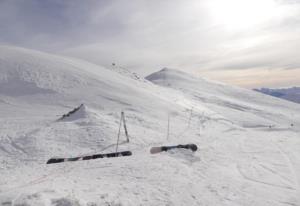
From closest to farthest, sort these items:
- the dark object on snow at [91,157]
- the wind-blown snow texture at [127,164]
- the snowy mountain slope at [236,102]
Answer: the wind-blown snow texture at [127,164] → the dark object on snow at [91,157] → the snowy mountain slope at [236,102]

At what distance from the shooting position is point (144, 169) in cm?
1625

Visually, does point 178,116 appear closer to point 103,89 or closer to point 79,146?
point 103,89

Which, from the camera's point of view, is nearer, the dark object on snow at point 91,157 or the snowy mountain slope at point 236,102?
the dark object on snow at point 91,157

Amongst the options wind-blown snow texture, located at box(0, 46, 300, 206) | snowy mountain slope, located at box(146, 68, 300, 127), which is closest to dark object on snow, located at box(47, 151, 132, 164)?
wind-blown snow texture, located at box(0, 46, 300, 206)

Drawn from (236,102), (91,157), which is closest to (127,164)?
(91,157)

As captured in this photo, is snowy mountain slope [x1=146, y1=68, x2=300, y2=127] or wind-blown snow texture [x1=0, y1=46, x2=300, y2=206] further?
snowy mountain slope [x1=146, y1=68, x2=300, y2=127]

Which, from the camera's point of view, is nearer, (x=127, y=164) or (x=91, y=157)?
(x=127, y=164)

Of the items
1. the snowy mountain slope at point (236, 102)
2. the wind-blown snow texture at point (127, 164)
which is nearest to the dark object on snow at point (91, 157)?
the wind-blown snow texture at point (127, 164)

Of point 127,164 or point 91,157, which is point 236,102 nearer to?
point 91,157

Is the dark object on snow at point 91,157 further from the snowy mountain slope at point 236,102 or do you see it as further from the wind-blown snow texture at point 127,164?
the snowy mountain slope at point 236,102

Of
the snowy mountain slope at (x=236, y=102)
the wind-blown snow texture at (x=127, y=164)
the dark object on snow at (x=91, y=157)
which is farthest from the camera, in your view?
the snowy mountain slope at (x=236, y=102)

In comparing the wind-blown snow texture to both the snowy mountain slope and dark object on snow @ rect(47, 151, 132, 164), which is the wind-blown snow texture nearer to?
dark object on snow @ rect(47, 151, 132, 164)

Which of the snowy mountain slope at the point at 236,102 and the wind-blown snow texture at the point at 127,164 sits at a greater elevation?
the snowy mountain slope at the point at 236,102

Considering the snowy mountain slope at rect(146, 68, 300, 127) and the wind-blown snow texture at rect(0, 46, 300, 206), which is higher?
the snowy mountain slope at rect(146, 68, 300, 127)
